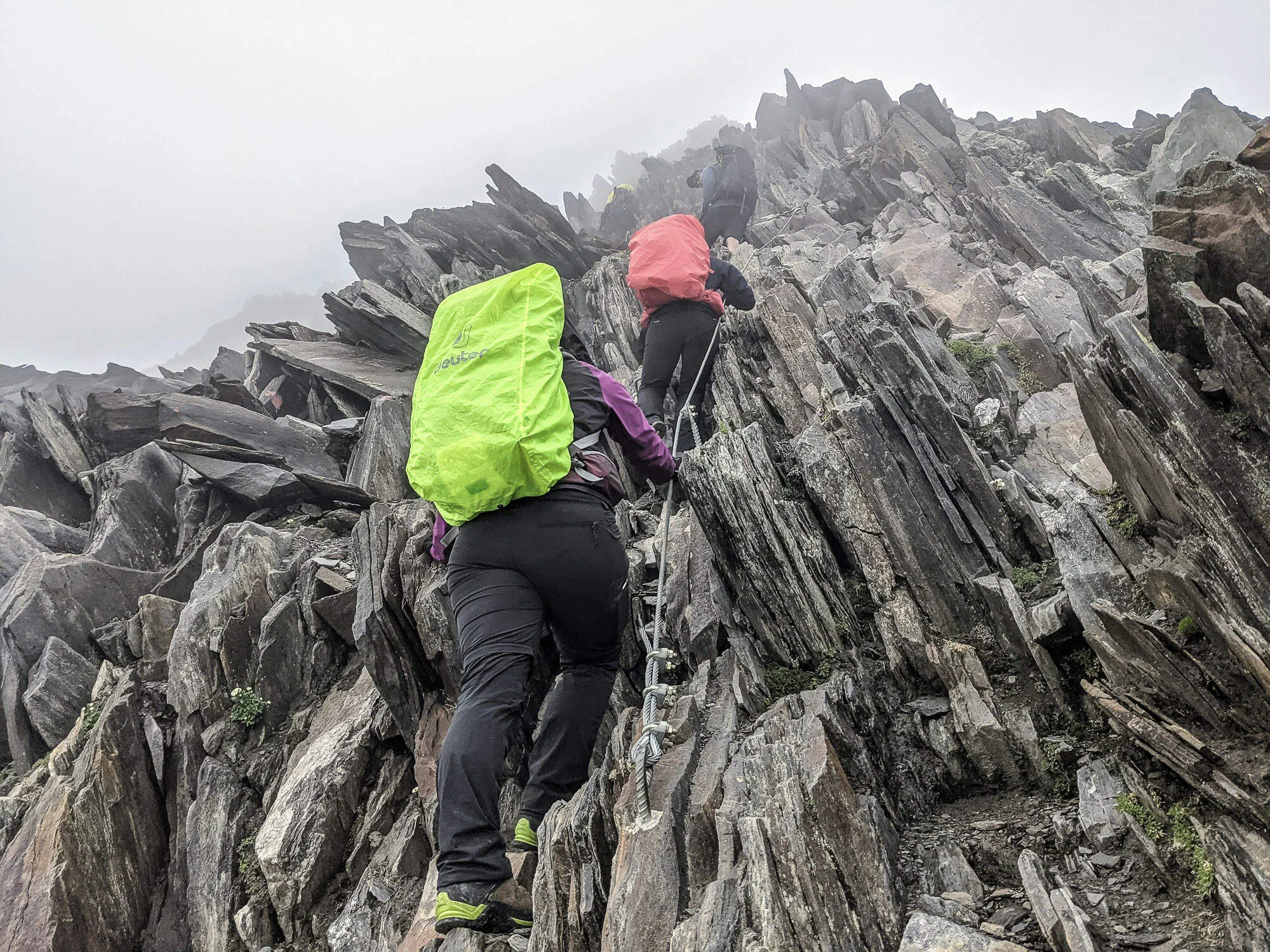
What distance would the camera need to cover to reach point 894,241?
3069 cm

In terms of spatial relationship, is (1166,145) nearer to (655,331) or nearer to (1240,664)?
(655,331)

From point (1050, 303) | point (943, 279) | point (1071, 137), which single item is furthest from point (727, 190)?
point (1071, 137)

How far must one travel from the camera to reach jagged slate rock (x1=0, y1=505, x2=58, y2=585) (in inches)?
758

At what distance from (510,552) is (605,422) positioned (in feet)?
6.77

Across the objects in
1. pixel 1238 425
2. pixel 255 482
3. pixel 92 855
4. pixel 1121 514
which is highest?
pixel 1238 425

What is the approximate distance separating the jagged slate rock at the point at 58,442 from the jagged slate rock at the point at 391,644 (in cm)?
2090

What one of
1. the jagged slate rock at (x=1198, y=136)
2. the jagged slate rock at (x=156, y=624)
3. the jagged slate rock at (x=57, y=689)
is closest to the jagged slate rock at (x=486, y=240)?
the jagged slate rock at (x=156, y=624)

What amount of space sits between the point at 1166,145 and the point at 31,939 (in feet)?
173

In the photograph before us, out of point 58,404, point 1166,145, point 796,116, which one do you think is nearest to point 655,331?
point 58,404

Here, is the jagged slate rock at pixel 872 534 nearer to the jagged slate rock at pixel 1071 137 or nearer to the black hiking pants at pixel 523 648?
the black hiking pants at pixel 523 648

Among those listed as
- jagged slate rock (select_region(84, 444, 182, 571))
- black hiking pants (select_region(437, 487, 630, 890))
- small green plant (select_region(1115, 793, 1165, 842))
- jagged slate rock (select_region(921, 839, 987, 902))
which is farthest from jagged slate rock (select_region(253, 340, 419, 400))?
small green plant (select_region(1115, 793, 1165, 842))

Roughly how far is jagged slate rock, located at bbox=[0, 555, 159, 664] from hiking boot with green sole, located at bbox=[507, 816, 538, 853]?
14.3 meters

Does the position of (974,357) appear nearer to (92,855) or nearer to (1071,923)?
(1071,923)

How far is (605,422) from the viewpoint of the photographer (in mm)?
8008
